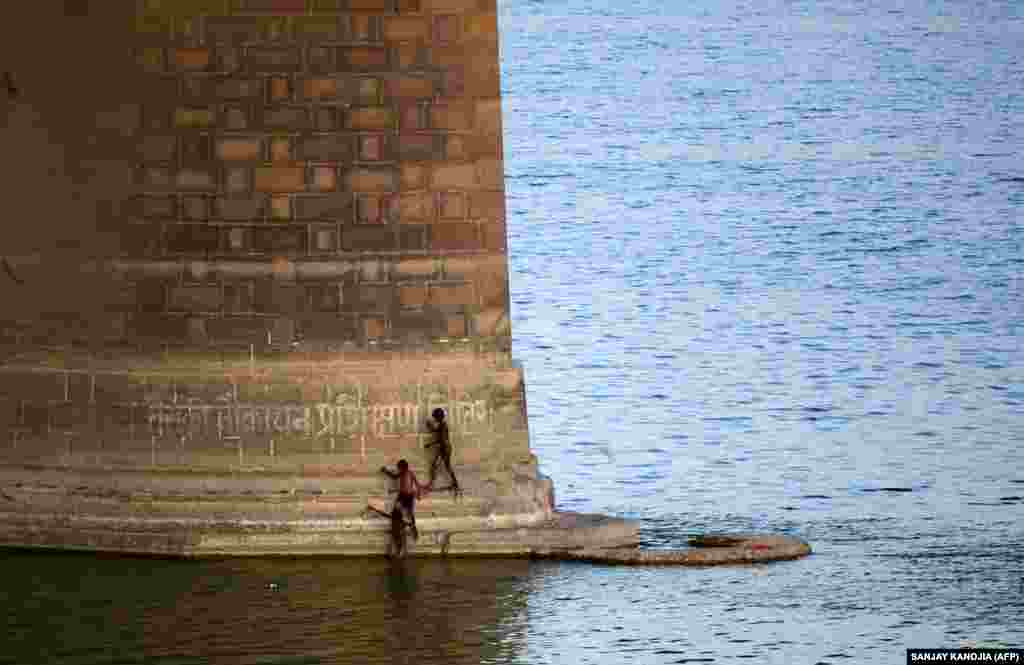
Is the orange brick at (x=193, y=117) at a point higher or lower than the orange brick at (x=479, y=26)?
lower

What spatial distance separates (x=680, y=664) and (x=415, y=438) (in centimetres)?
521

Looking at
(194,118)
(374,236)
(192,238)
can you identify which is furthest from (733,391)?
(194,118)

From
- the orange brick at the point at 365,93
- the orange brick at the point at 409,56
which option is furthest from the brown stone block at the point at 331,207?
the orange brick at the point at 409,56

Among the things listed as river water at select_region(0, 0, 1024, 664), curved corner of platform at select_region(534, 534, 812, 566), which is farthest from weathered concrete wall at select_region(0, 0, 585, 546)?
river water at select_region(0, 0, 1024, 664)

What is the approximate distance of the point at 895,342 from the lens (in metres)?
56.2

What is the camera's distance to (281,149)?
35938 millimetres

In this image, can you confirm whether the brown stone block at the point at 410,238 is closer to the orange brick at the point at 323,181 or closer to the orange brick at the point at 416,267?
the orange brick at the point at 416,267

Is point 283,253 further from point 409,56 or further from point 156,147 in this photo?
point 409,56

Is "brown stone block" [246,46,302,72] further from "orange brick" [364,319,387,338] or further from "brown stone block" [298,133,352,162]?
"orange brick" [364,319,387,338]

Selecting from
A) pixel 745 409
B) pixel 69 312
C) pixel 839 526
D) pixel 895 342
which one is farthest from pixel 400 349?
pixel 895 342

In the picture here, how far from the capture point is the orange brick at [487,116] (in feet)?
118

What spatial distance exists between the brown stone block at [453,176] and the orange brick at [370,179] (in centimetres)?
51

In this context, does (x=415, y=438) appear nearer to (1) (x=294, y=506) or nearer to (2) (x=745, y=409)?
(1) (x=294, y=506)

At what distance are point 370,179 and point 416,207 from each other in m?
0.63
